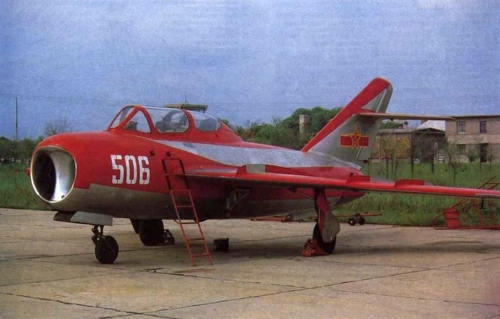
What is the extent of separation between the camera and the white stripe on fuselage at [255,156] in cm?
1280

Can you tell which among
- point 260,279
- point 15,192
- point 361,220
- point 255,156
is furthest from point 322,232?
point 15,192

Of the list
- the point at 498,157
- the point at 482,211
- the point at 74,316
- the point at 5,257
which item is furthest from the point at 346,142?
the point at 498,157

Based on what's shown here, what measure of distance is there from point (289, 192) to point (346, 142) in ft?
8.19

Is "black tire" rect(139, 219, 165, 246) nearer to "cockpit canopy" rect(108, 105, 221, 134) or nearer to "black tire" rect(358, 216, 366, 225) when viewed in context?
"cockpit canopy" rect(108, 105, 221, 134)

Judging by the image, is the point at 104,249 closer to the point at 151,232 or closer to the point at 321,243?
the point at 151,232

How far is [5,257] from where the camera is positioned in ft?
41.7

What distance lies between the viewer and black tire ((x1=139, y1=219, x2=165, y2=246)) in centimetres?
1464

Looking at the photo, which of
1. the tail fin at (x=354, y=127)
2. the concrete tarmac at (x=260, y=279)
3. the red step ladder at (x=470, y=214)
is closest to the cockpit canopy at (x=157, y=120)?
the concrete tarmac at (x=260, y=279)

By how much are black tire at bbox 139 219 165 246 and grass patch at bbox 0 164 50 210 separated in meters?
12.7

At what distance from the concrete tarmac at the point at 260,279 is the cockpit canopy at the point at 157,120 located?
7.21 feet

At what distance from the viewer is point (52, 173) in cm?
1128

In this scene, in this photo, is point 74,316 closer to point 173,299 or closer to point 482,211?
point 173,299

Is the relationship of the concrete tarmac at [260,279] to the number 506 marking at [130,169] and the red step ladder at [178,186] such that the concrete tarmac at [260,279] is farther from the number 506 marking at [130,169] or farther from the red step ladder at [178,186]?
the number 506 marking at [130,169]

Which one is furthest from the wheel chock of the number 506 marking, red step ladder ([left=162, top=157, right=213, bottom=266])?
the number 506 marking
